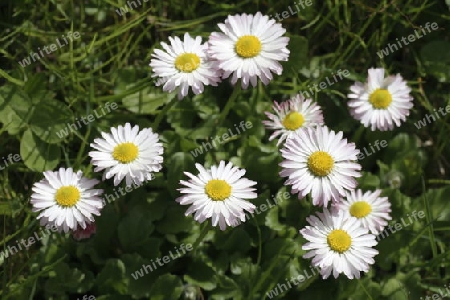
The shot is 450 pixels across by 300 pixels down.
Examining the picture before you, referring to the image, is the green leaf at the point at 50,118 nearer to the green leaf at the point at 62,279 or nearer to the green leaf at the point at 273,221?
the green leaf at the point at 62,279

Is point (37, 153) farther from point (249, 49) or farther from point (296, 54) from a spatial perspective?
point (296, 54)

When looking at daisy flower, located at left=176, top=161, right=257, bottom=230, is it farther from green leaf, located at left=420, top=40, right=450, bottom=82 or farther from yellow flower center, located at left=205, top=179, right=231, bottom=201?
green leaf, located at left=420, top=40, right=450, bottom=82

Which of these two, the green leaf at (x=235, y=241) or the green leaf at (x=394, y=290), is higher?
the green leaf at (x=235, y=241)

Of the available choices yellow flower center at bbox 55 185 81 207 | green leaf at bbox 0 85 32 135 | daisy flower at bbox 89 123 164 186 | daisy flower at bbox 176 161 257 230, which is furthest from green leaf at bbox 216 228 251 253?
green leaf at bbox 0 85 32 135

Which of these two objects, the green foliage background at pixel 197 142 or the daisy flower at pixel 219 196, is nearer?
the daisy flower at pixel 219 196

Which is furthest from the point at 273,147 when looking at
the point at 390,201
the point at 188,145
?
the point at 390,201

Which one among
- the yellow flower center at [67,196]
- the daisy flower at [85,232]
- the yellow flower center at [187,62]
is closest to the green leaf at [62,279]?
the daisy flower at [85,232]

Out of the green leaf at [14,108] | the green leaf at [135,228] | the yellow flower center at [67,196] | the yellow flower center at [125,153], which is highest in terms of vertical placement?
the green leaf at [14,108]
